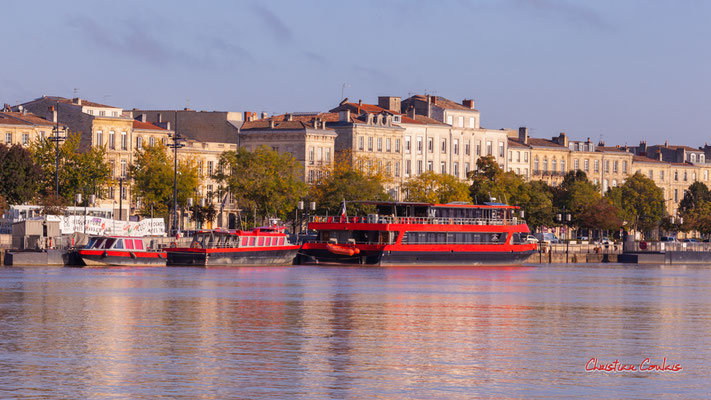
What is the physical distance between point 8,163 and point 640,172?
102 meters


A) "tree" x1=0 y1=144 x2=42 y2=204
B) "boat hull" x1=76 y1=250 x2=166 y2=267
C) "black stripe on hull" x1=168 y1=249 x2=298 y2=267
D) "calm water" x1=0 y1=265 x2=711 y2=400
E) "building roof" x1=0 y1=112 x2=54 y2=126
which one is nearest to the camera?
"calm water" x1=0 y1=265 x2=711 y2=400

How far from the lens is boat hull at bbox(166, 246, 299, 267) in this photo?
9038 centimetres

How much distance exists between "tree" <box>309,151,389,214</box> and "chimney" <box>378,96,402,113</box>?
27.3 metres

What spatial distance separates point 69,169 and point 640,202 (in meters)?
79.3

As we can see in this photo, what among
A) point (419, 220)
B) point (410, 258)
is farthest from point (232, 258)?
point (419, 220)

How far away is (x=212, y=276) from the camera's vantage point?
254 ft

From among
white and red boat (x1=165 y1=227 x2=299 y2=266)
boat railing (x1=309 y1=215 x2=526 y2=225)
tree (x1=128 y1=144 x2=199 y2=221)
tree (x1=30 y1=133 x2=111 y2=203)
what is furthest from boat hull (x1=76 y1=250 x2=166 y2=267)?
tree (x1=128 y1=144 x2=199 y2=221)

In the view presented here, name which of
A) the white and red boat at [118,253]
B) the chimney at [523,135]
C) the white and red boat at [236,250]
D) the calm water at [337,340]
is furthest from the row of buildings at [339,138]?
the calm water at [337,340]

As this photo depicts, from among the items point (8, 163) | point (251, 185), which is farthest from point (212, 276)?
point (251, 185)

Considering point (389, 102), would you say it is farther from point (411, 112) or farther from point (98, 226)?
point (98, 226)

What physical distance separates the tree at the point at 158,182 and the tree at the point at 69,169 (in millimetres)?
4741

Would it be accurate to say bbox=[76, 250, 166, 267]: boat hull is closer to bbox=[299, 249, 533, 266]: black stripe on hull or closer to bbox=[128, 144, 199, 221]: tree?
bbox=[299, 249, 533, 266]: black stripe on hull

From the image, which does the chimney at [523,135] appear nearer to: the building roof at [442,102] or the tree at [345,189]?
the building roof at [442,102]

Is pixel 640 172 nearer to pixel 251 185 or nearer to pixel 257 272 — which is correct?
pixel 251 185
